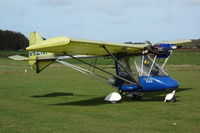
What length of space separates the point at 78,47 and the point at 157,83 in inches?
148

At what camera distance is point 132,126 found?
10.0m

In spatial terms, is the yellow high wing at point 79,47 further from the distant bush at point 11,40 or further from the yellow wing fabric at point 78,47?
the distant bush at point 11,40

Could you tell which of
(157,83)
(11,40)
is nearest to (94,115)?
(157,83)

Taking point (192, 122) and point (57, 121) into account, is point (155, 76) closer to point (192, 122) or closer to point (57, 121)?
point (192, 122)

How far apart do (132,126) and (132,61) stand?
20.9 feet

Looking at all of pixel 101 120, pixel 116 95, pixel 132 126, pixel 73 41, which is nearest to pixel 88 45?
pixel 73 41

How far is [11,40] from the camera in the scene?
13575 cm

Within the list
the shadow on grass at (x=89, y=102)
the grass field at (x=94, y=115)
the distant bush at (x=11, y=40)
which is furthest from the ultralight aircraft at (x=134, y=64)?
the distant bush at (x=11, y=40)

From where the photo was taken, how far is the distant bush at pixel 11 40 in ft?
437

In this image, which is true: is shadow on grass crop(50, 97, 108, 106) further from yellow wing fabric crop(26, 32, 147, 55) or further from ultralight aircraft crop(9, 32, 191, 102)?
yellow wing fabric crop(26, 32, 147, 55)

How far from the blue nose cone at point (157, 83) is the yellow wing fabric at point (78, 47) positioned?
137cm

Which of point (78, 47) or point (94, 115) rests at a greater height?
point (78, 47)

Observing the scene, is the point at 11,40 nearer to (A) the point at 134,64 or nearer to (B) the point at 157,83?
(A) the point at 134,64

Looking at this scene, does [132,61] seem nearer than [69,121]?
No
